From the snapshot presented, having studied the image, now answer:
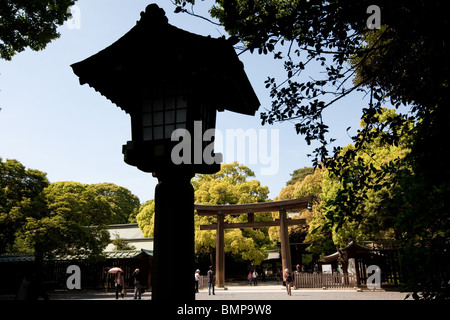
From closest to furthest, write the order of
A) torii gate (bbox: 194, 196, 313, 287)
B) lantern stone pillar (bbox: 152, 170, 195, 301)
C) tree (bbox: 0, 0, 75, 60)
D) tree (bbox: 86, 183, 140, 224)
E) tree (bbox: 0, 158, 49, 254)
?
lantern stone pillar (bbox: 152, 170, 195, 301) → tree (bbox: 0, 0, 75, 60) → tree (bbox: 0, 158, 49, 254) → torii gate (bbox: 194, 196, 313, 287) → tree (bbox: 86, 183, 140, 224)

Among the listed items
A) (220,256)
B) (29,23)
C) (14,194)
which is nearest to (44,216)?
(14,194)

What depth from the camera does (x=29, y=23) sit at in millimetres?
9422

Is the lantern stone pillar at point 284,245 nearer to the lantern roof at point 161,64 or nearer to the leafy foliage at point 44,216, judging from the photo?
the leafy foliage at point 44,216

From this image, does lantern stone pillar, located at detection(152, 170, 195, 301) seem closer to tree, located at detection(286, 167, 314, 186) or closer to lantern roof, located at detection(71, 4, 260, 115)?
lantern roof, located at detection(71, 4, 260, 115)

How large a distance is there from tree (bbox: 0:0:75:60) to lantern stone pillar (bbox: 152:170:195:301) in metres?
9.51

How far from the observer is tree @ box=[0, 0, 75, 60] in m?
8.98

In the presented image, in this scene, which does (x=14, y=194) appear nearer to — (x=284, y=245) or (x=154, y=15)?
(x=284, y=245)

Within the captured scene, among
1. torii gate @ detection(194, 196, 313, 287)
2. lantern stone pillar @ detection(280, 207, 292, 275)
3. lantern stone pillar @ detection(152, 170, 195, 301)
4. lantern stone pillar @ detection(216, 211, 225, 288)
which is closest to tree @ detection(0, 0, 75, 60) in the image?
lantern stone pillar @ detection(152, 170, 195, 301)

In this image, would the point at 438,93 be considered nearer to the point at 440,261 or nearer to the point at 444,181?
the point at 444,181

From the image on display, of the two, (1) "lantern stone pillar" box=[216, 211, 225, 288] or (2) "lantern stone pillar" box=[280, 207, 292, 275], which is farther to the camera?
(1) "lantern stone pillar" box=[216, 211, 225, 288]

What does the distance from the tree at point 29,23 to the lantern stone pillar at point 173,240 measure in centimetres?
951

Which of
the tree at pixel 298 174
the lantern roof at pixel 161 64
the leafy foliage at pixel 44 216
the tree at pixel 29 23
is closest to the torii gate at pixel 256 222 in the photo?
the leafy foliage at pixel 44 216
